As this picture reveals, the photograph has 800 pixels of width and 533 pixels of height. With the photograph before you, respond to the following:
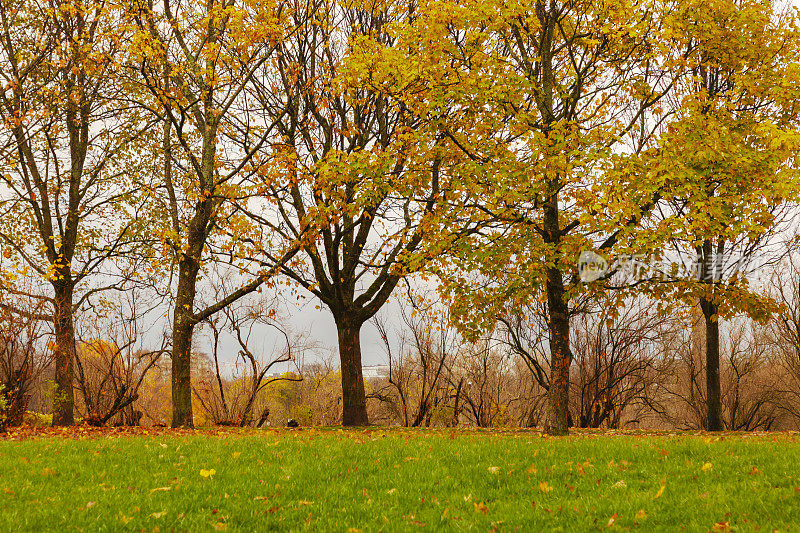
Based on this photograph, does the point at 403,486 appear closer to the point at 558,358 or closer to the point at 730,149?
the point at 558,358

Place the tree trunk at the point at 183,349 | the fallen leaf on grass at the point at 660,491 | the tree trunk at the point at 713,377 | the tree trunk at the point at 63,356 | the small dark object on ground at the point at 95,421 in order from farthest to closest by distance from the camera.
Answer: the tree trunk at the point at 713,377
the small dark object on ground at the point at 95,421
the tree trunk at the point at 183,349
the tree trunk at the point at 63,356
the fallen leaf on grass at the point at 660,491

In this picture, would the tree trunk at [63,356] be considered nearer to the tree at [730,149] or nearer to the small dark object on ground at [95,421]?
the small dark object on ground at [95,421]

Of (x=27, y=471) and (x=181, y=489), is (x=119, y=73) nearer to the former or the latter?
(x=27, y=471)

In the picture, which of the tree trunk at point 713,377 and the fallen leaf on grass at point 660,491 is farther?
the tree trunk at point 713,377

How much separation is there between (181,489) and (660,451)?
6165 millimetres

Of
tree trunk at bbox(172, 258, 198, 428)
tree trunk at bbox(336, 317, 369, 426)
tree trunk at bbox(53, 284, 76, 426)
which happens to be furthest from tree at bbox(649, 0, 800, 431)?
tree trunk at bbox(53, 284, 76, 426)

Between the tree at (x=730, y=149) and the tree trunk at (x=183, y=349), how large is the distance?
39.4 ft

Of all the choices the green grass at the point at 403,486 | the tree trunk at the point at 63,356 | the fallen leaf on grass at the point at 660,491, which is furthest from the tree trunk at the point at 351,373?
the fallen leaf on grass at the point at 660,491

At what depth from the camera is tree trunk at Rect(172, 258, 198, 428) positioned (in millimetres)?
14906

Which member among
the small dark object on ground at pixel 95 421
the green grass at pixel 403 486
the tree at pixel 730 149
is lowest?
the small dark object on ground at pixel 95 421

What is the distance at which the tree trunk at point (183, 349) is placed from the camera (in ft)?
48.9

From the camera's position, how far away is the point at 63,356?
1580 centimetres

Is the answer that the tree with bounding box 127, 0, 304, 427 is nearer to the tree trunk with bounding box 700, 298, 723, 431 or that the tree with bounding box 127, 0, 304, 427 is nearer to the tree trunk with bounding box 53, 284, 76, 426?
the tree trunk with bounding box 53, 284, 76, 426

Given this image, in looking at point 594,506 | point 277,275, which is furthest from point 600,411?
point 594,506
